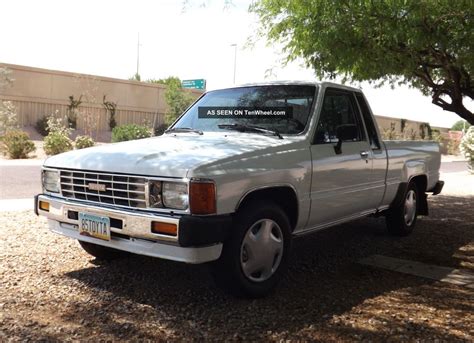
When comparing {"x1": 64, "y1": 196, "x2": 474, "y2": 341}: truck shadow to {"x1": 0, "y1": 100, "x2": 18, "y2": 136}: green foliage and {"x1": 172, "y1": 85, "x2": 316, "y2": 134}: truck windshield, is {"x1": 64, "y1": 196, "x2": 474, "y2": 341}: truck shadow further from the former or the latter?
{"x1": 0, "y1": 100, "x2": 18, "y2": 136}: green foliage

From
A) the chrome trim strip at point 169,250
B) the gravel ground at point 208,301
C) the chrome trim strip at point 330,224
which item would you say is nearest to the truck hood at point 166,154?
the chrome trim strip at point 169,250

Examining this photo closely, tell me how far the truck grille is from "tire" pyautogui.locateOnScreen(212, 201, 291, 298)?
758mm

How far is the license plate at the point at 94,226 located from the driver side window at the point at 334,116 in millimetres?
2071

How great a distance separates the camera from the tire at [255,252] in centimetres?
385

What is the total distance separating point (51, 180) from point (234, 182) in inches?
72.8

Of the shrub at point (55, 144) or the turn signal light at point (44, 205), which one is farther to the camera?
the shrub at point (55, 144)

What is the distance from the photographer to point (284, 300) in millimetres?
4148

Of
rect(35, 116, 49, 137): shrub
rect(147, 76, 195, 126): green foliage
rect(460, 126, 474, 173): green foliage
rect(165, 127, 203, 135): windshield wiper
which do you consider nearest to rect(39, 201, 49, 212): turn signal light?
rect(165, 127, 203, 135): windshield wiper

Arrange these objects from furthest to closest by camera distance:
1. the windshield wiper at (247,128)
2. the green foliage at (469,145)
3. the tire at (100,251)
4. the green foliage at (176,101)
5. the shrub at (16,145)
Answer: the green foliage at (176,101)
the shrub at (16,145)
the green foliage at (469,145)
the tire at (100,251)
the windshield wiper at (247,128)

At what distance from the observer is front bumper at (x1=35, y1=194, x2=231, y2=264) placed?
3.51 m

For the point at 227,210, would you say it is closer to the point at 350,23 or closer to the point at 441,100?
the point at 350,23

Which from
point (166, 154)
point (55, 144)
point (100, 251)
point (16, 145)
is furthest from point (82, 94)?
point (166, 154)

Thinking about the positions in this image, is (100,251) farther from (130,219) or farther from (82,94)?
(82,94)

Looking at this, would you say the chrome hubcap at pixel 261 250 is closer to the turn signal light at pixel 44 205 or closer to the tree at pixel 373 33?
the turn signal light at pixel 44 205
